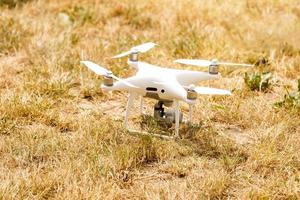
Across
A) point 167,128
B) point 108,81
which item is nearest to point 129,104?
point 108,81

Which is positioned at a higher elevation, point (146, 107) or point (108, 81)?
point (108, 81)

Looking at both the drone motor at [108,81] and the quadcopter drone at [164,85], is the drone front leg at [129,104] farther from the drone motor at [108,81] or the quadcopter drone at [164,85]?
the drone motor at [108,81]

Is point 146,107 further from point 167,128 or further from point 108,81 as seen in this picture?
point 108,81

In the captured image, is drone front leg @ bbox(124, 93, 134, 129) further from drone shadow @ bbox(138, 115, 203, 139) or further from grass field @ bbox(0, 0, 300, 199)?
drone shadow @ bbox(138, 115, 203, 139)

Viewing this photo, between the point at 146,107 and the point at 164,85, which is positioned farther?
the point at 146,107

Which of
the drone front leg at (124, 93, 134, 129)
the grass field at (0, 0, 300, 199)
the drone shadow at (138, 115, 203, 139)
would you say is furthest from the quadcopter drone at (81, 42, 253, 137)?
the grass field at (0, 0, 300, 199)

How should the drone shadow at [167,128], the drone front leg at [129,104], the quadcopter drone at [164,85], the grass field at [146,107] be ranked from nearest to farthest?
1. the grass field at [146,107]
2. the quadcopter drone at [164,85]
3. the drone front leg at [129,104]
4. the drone shadow at [167,128]

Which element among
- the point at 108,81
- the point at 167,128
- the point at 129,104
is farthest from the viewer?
the point at 167,128

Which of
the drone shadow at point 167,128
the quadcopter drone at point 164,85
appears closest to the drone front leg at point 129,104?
the quadcopter drone at point 164,85

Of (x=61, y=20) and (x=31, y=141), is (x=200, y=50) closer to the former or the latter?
(x=61, y=20)

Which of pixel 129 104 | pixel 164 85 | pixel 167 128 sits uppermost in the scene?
pixel 164 85
